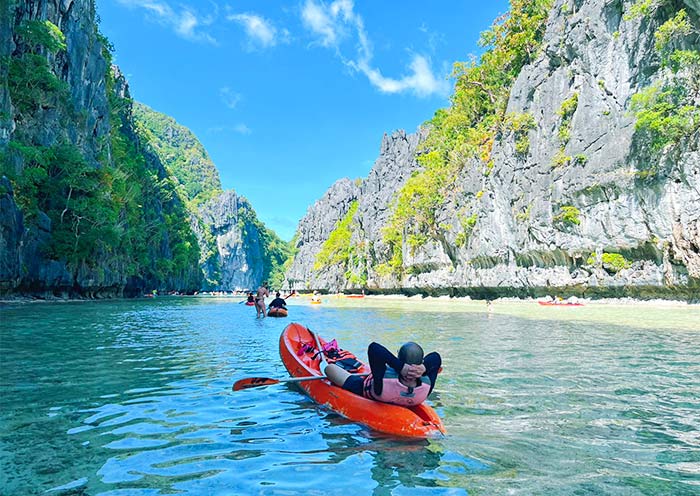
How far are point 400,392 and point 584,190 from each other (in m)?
31.0

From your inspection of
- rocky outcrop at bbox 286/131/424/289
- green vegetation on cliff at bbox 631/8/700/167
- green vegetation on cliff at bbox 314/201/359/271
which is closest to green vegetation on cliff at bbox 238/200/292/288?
rocky outcrop at bbox 286/131/424/289

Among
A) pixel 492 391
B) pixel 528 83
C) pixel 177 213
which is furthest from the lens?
pixel 177 213

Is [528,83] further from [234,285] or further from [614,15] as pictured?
[234,285]

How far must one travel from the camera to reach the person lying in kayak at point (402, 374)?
16.7ft

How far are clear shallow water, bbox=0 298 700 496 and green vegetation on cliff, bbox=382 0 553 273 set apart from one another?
35.6m

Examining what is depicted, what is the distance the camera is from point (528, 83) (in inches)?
1580

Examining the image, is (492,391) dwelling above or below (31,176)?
below

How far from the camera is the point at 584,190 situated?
1236 inches

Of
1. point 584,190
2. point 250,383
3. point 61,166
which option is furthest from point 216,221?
point 250,383

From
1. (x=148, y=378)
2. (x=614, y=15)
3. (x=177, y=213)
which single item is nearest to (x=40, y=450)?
(x=148, y=378)

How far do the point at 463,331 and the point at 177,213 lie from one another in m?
72.6

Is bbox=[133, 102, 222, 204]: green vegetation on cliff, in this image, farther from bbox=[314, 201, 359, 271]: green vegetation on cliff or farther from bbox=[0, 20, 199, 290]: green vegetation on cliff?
bbox=[0, 20, 199, 290]: green vegetation on cliff

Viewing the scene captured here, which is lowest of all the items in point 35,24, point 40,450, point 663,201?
point 40,450

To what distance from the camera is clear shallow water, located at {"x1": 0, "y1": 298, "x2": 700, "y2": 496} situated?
3.81 m
